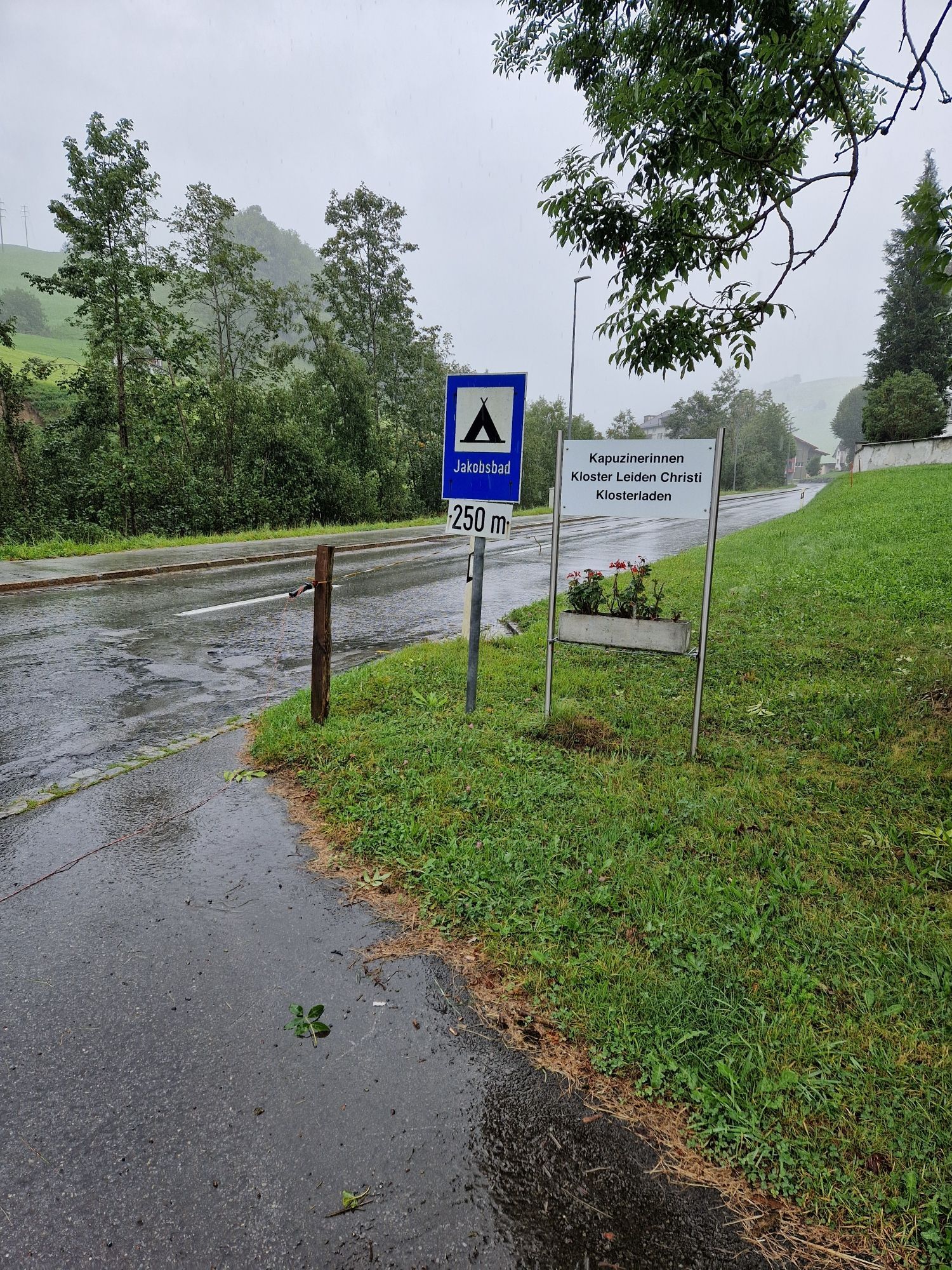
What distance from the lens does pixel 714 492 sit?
436 centimetres

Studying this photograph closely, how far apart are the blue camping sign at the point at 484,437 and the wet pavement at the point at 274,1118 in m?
2.98

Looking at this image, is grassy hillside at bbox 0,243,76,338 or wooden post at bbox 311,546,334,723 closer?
wooden post at bbox 311,546,334,723

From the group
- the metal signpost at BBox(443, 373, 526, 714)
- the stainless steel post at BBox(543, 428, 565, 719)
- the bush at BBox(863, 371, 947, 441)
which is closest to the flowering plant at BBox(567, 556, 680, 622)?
the stainless steel post at BBox(543, 428, 565, 719)

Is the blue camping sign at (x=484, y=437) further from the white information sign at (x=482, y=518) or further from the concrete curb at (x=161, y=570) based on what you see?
the concrete curb at (x=161, y=570)

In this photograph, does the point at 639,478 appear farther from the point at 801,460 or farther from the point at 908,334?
the point at 801,460

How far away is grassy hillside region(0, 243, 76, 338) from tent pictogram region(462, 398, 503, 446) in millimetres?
114166

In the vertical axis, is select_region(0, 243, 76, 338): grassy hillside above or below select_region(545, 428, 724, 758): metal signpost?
above

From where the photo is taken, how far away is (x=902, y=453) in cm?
3925

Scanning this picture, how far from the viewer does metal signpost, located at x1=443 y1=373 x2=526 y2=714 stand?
193 inches

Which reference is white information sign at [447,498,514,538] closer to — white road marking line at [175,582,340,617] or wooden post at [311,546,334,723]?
wooden post at [311,546,334,723]

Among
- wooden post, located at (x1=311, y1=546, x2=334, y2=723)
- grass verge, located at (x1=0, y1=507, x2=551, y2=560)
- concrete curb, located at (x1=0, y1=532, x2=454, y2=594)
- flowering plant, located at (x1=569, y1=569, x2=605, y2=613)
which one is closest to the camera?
wooden post, located at (x1=311, y1=546, x2=334, y2=723)

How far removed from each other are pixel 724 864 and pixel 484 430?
320 centimetres

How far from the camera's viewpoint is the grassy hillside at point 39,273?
120 meters

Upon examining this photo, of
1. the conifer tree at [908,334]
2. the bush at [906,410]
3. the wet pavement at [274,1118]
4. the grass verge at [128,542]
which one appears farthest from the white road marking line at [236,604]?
the conifer tree at [908,334]
